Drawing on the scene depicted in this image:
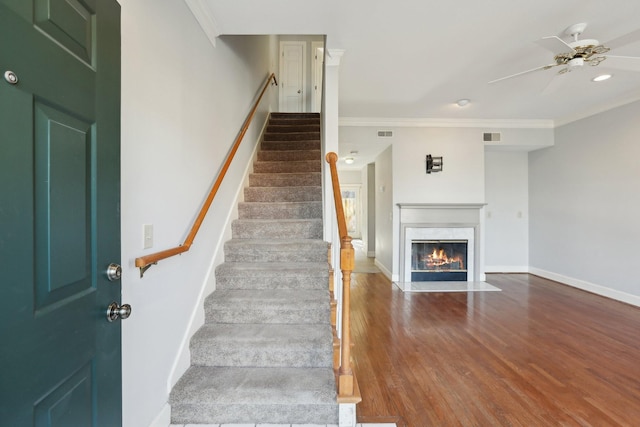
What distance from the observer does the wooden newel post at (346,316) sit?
5.02ft

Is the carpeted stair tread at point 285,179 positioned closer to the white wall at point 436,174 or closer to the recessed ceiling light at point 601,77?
the white wall at point 436,174

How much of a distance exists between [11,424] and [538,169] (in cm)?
664

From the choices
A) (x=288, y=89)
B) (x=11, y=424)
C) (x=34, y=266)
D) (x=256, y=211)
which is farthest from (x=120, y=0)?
(x=288, y=89)

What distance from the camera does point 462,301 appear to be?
3.80 metres

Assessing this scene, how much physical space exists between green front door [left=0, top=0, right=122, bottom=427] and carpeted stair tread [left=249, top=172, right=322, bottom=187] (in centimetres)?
232

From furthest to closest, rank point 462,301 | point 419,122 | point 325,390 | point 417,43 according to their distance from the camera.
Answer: point 419,122 → point 462,301 → point 417,43 → point 325,390

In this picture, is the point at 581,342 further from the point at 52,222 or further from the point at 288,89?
the point at 288,89

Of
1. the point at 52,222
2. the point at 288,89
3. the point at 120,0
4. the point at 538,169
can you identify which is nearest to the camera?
the point at 52,222

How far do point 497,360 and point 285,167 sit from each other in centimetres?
300

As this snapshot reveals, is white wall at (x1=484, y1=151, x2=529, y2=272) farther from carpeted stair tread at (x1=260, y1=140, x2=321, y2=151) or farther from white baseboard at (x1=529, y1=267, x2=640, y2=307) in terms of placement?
carpeted stair tread at (x1=260, y1=140, x2=321, y2=151)

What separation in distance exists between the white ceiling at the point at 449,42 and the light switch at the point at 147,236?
153 cm

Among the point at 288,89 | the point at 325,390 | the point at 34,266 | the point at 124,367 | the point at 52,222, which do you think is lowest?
the point at 325,390

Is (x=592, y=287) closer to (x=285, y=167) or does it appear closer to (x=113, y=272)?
(x=285, y=167)

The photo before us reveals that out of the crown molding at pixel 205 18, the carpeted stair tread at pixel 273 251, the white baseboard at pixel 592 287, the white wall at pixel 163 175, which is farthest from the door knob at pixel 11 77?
the white baseboard at pixel 592 287
